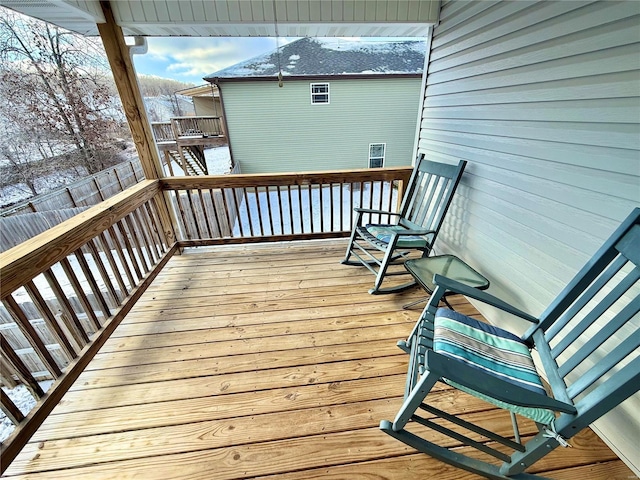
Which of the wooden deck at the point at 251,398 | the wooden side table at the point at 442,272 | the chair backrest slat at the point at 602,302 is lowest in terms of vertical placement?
the wooden deck at the point at 251,398

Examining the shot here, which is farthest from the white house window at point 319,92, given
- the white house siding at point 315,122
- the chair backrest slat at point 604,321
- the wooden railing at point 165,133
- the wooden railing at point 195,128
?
the chair backrest slat at point 604,321

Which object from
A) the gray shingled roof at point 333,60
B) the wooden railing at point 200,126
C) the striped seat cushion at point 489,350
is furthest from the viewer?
the wooden railing at point 200,126

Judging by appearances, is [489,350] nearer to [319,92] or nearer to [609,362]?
[609,362]

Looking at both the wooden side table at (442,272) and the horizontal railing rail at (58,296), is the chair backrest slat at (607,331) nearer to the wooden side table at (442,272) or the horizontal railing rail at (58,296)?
the wooden side table at (442,272)

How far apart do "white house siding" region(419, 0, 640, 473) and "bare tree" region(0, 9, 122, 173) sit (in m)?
3.58

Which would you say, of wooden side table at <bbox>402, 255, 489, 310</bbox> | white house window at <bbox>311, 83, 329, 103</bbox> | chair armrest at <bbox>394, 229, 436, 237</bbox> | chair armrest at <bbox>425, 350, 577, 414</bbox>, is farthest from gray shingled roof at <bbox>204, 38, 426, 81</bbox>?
chair armrest at <bbox>425, 350, 577, 414</bbox>

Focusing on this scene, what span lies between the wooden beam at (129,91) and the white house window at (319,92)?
22.3ft

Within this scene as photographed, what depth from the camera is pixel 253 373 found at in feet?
5.25

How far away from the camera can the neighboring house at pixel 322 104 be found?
802cm

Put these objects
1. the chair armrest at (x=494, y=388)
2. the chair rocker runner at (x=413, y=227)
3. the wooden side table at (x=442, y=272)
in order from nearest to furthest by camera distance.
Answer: the chair armrest at (x=494, y=388), the wooden side table at (x=442, y=272), the chair rocker runner at (x=413, y=227)

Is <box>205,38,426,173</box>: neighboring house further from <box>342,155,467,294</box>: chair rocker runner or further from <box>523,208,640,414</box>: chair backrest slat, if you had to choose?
<box>523,208,640,414</box>: chair backrest slat

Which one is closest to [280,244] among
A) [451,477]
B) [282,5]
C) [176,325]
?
[176,325]

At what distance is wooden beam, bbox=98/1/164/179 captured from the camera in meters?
2.13

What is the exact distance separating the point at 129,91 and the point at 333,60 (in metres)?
7.84
